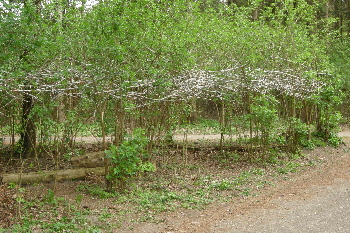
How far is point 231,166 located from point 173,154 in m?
1.79

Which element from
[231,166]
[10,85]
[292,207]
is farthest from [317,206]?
[10,85]

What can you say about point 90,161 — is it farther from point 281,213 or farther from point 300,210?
point 300,210

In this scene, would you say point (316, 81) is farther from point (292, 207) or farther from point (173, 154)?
point (292, 207)

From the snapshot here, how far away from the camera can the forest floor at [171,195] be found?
6.35 meters

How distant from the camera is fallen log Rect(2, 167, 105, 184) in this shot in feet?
26.4

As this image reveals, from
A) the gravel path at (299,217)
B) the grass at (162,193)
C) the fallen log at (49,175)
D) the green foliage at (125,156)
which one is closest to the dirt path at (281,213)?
the gravel path at (299,217)

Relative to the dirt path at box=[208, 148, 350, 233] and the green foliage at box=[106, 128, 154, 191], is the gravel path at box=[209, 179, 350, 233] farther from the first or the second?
the green foliage at box=[106, 128, 154, 191]

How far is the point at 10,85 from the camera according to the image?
6117 mm

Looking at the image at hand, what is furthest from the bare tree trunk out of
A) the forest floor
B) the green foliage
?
the green foliage

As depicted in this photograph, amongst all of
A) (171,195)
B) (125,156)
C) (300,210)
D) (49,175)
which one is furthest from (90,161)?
(300,210)

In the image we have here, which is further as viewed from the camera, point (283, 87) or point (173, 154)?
point (173, 154)

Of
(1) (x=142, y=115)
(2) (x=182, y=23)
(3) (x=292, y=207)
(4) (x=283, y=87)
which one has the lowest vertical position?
(3) (x=292, y=207)

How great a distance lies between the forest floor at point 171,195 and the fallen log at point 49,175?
0.14 m

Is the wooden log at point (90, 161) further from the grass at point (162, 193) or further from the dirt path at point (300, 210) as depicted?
the dirt path at point (300, 210)
